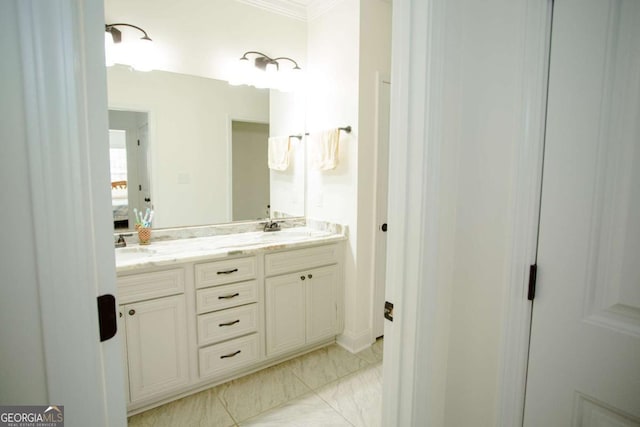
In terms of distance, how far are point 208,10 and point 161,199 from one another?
1.41m

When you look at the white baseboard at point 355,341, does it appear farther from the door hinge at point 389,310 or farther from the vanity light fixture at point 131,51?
the vanity light fixture at point 131,51

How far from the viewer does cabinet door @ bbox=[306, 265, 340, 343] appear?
2.43 metres

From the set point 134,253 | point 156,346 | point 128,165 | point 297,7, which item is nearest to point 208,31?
point 297,7

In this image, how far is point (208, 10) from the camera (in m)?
2.38

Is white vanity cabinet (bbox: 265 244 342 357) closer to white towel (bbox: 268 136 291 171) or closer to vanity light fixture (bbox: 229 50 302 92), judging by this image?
white towel (bbox: 268 136 291 171)

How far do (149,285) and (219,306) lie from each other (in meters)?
0.43

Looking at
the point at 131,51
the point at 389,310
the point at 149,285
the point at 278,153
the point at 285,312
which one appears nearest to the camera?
the point at 389,310

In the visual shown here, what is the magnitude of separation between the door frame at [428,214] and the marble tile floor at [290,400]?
104cm

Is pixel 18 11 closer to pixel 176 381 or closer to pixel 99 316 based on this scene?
pixel 99 316

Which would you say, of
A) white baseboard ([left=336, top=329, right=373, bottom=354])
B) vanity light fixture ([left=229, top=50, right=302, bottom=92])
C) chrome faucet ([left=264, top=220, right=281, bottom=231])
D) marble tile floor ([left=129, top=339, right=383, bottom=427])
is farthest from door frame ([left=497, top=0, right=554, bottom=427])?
vanity light fixture ([left=229, top=50, right=302, bottom=92])

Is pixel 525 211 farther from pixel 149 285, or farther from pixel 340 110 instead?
pixel 340 110

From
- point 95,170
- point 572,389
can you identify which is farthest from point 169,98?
point 572,389

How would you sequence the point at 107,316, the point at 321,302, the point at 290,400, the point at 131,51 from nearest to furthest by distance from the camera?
the point at 107,316
the point at 290,400
the point at 131,51
the point at 321,302

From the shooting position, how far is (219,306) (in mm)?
2012
